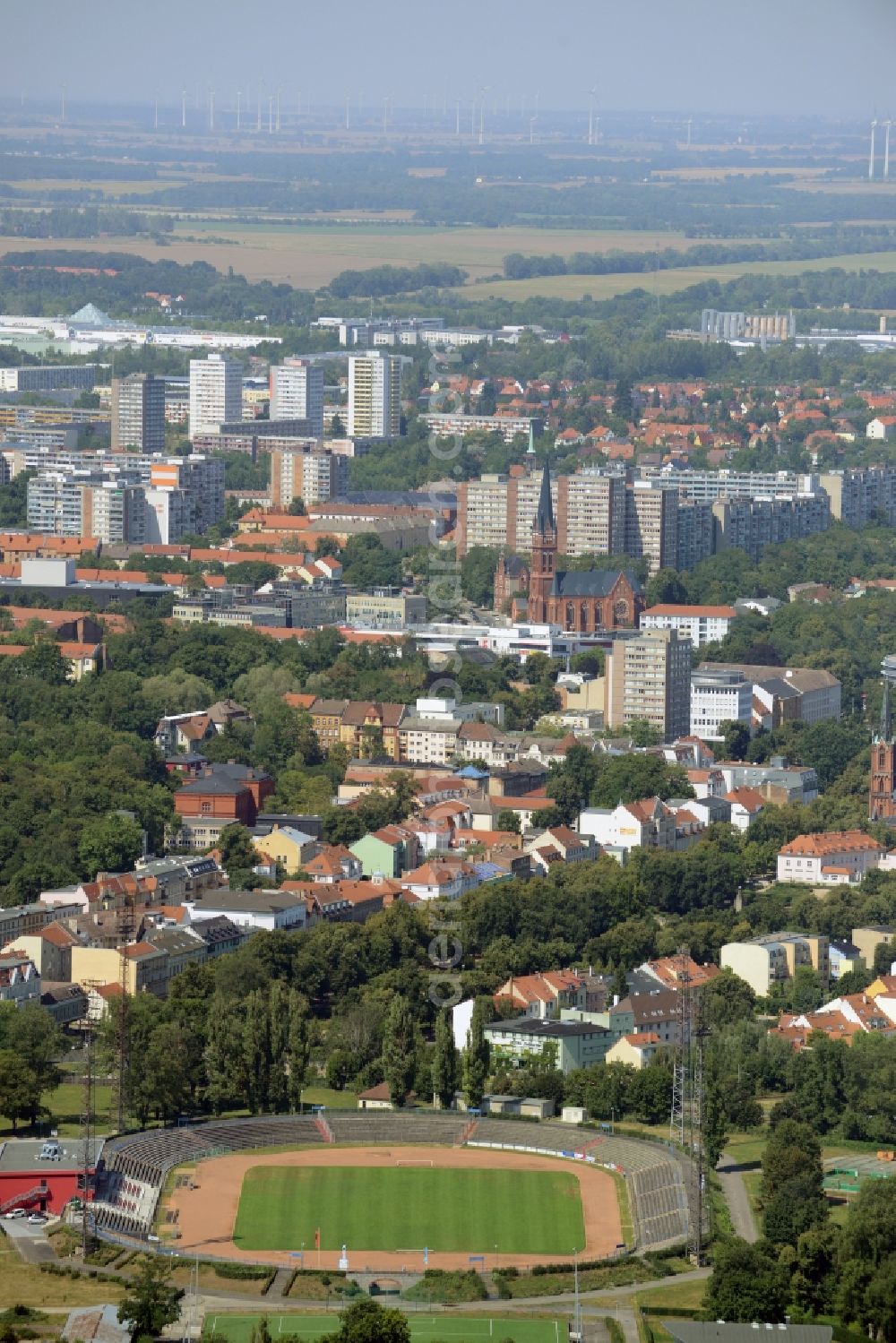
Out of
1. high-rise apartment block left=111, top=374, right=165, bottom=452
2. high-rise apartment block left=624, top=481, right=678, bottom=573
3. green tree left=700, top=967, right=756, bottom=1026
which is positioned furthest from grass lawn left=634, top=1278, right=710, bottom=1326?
high-rise apartment block left=111, top=374, right=165, bottom=452

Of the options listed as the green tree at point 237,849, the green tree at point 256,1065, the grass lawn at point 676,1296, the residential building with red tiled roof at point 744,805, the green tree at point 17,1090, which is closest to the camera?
the grass lawn at point 676,1296

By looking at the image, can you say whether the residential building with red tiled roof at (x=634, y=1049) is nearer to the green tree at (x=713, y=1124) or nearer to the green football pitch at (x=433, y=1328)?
the green tree at (x=713, y=1124)

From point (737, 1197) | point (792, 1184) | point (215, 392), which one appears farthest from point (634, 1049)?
point (215, 392)

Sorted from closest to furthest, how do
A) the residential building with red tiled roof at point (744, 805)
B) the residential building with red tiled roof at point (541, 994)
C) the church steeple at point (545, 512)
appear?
the residential building with red tiled roof at point (541, 994), the residential building with red tiled roof at point (744, 805), the church steeple at point (545, 512)

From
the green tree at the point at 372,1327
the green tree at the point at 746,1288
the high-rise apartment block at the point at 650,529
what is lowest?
the high-rise apartment block at the point at 650,529

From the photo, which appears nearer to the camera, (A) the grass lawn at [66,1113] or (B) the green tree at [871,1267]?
(B) the green tree at [871,1267]

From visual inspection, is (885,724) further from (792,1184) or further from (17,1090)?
(792,1184)

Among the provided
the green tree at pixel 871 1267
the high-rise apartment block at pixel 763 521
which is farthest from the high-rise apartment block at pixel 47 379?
the green tree at pixel 871 1267

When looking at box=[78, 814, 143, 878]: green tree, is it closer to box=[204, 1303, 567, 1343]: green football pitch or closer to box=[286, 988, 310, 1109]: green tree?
box=[286, 988, 310, 1109]: green tree
